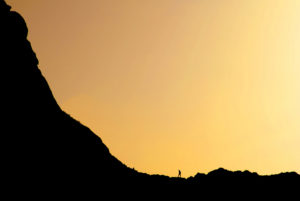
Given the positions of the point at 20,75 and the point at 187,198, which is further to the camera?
the point at 187,198

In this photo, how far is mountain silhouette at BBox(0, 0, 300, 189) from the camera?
36219 millimetres

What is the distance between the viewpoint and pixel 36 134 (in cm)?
3938

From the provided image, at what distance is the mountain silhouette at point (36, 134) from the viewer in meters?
36.2

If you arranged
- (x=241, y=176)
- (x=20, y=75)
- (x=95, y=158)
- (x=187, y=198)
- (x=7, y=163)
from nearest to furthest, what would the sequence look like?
1. (x=7, y=163)
2. (x=20, y=75)
3. (x=95, y=158)
4. (x=187, y=198)
5. (x=241, y=176)

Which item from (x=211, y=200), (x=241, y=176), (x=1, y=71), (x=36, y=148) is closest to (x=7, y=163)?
(x=36, y=148)

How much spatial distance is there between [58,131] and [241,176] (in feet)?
124

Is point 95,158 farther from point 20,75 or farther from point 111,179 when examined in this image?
point 20,75

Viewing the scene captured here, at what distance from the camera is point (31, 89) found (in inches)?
1665

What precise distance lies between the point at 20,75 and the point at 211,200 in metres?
37.6

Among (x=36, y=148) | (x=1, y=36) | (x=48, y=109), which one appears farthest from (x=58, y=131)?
(x=1, y=36)

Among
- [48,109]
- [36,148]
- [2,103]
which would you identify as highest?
[48,109]

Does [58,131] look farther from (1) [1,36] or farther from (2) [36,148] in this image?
(1) [1,36]

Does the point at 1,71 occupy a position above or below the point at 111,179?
above

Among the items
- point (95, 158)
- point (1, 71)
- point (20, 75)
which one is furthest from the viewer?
point (95, 158)
